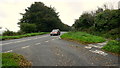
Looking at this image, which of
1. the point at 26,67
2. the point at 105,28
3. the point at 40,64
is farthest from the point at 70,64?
the point at 105,28

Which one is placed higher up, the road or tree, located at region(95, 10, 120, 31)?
tree, located at region(95, 10, 120, 31)

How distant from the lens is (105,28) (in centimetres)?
2339

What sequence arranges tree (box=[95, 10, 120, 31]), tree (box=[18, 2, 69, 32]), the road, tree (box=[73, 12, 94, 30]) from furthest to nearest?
1. tree (box=[18, 2, 69, 32])
2. tree (box=[73, 12, 94, 30])
3. tree (box=[95, 10, 120, 31])
4. the road

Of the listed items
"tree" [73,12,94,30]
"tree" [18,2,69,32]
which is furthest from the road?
"tree" [18,2,69,32]

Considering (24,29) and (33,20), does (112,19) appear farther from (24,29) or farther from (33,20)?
(33,20)

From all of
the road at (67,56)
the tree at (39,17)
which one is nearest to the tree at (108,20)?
the road at (67,56)

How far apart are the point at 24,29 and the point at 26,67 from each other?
103ft

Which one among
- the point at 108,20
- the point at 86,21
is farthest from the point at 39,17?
the point at 108,20

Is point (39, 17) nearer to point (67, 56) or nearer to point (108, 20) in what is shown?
point (108, 20)

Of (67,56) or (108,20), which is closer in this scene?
(67,56)

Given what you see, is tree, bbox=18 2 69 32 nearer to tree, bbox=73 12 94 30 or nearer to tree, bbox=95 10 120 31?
tree, bbox=73 12 94 30

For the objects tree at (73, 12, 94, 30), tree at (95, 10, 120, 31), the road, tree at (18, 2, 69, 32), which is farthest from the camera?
tree at (18, 2, 69, 32)

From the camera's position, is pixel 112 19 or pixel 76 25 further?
pixel 76 25

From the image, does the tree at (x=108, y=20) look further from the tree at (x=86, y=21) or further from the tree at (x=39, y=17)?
the tree at (x=39, y=17)
